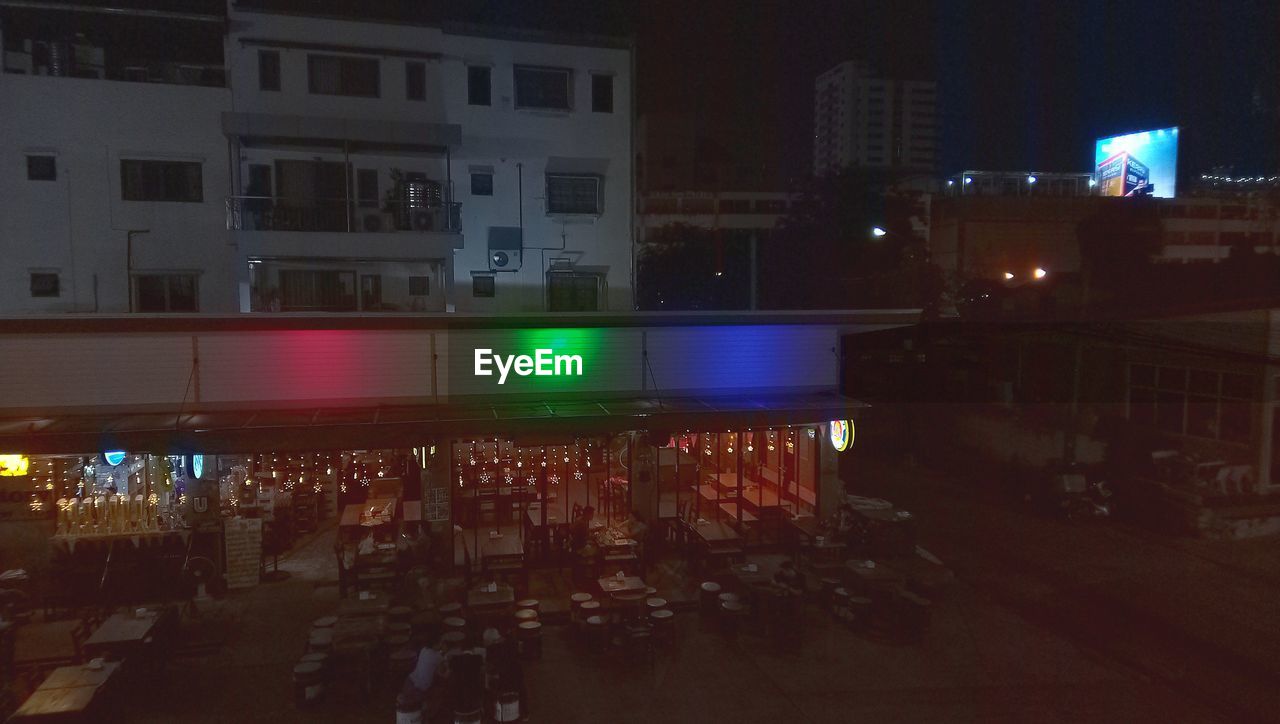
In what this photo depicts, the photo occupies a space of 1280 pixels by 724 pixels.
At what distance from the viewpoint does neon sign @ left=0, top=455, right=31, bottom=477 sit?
11.8 m

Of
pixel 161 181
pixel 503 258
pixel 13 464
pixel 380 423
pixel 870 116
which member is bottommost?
pixel 13 464

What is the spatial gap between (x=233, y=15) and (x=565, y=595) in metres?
15.0

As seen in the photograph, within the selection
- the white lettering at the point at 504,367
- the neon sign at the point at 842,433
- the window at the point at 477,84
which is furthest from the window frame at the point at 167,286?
the neon sign at the point at 842,433

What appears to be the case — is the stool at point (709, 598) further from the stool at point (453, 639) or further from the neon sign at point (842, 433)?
the neon sign at point (842, 433)

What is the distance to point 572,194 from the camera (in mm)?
19094

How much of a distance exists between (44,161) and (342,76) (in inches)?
260

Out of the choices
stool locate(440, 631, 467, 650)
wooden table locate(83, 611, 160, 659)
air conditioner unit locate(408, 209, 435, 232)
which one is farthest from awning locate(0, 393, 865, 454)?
air conditioner unit locate(408, 209, 435, 232)

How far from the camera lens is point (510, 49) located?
1875 centimetres

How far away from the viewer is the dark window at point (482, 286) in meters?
18.7

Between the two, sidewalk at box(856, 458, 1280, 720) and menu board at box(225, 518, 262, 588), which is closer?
sidewalk at box(856, 458, 1280, 720)

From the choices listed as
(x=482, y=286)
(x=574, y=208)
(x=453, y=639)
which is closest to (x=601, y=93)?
(x=574, y=208)

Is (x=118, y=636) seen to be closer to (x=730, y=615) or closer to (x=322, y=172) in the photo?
(x=730, y=615)

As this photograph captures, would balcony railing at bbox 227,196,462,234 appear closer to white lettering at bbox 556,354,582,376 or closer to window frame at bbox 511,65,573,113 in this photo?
window frame at bbox 511,65,573,113

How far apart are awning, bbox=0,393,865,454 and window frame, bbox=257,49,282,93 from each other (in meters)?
9.02
